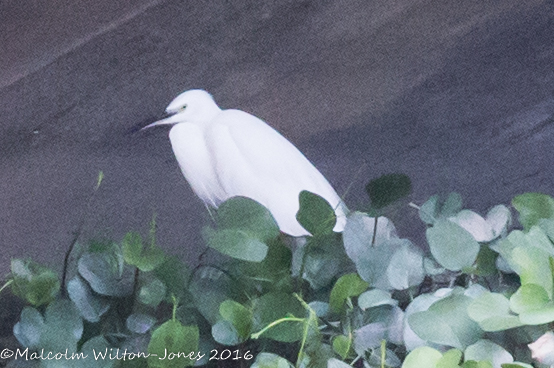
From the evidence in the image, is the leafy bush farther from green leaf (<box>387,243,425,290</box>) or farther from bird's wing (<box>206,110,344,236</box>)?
bird's wing (<box>206,110,344,236</box>)

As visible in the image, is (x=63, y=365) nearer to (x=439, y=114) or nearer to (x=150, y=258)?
(x=150, y=258)

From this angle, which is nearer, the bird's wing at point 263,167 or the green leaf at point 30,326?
the green leaf at point 30,326

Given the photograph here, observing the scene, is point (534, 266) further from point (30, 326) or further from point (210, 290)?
point (30, 326)

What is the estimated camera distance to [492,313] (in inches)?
19.4

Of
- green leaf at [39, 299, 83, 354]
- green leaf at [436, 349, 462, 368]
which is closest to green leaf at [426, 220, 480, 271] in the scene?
green leaf at [436, 349, 462, 368]

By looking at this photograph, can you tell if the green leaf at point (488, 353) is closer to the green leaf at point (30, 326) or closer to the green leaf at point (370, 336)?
the green leaf at point (370, 336)

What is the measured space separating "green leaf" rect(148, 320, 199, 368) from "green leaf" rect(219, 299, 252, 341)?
33 mm

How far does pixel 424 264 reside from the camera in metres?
0.58

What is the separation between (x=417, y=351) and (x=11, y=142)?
54cm

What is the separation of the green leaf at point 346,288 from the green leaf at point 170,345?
4.9 inches

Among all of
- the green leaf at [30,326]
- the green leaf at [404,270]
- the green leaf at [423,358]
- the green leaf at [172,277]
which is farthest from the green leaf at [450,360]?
the green leaf at [30,326]

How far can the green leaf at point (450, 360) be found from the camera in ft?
1.55

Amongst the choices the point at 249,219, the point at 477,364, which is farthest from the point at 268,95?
the point at 477,364

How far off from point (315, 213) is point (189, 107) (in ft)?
0.86
